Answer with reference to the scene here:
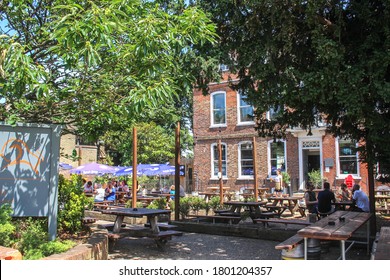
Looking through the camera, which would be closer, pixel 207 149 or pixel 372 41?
pixel 372 41

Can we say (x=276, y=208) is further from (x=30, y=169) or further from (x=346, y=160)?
(x=346, y=160)

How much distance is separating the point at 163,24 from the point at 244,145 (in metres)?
20.3

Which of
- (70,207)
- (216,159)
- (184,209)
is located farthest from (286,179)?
(70,207)

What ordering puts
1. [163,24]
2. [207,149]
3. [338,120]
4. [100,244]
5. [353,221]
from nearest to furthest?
[163,24] → [100,244] → [353,221] → [338,120] → [207,149]

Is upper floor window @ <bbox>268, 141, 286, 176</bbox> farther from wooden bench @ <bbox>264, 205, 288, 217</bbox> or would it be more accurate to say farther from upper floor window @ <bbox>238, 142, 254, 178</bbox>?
wooden bench @ <bbox>264, 205, 288, 217</bbox>

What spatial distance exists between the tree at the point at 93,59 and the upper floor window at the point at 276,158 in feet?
57.3

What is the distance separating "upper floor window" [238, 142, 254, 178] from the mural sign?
1956 cm

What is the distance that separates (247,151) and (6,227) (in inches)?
819

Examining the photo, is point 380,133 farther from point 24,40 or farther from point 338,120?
point 24,40

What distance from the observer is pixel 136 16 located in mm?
6730

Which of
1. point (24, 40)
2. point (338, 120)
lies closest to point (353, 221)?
point (338, 120)

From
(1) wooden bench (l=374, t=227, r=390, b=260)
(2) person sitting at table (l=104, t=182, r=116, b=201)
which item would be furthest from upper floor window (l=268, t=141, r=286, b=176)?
(1) wooden bench (l=374, t=227, r=390, b=260)

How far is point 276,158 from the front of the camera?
2461cm

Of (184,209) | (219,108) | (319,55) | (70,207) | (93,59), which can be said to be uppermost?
(219,108)
